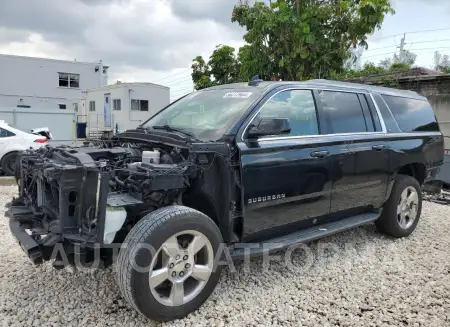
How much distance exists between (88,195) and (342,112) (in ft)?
9.19

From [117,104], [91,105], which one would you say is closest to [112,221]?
[117,104]

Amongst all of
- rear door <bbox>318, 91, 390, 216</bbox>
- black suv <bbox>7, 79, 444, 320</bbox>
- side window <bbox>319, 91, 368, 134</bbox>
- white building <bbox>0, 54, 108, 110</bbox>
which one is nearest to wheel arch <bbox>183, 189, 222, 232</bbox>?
black suv <bbox>7, 79, 444, 320</bbox>

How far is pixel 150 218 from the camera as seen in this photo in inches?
114

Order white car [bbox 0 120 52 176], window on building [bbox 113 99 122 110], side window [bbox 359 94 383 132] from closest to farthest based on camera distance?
side window [bbox 359 94 383 132] < white car [bbox 0 120 52 176] < window on building [bbox 113 99 122 110]

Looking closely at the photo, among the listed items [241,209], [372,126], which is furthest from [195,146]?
[372,126]

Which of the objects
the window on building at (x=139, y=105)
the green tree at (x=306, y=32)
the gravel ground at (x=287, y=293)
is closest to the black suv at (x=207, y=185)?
the gravel ground at (x=287, y=293)

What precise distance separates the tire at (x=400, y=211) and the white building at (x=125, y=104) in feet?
57.9

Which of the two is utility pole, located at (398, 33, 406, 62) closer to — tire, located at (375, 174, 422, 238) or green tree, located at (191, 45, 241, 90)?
green tree, located at (191, 45, 241, 90)

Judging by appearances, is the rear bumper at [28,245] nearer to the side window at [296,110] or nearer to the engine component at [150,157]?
the engine component at [150,157]

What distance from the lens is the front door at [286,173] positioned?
340 centimetres

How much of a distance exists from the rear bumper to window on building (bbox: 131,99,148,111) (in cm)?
1906

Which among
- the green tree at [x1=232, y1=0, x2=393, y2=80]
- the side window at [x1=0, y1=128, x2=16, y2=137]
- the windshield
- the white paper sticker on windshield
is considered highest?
the green tree at [x1=232, y1=0, x2=393, y2=80]

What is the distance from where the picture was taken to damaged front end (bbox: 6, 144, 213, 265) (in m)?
2.77

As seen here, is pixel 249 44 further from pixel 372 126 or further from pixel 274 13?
pixel 372 126
